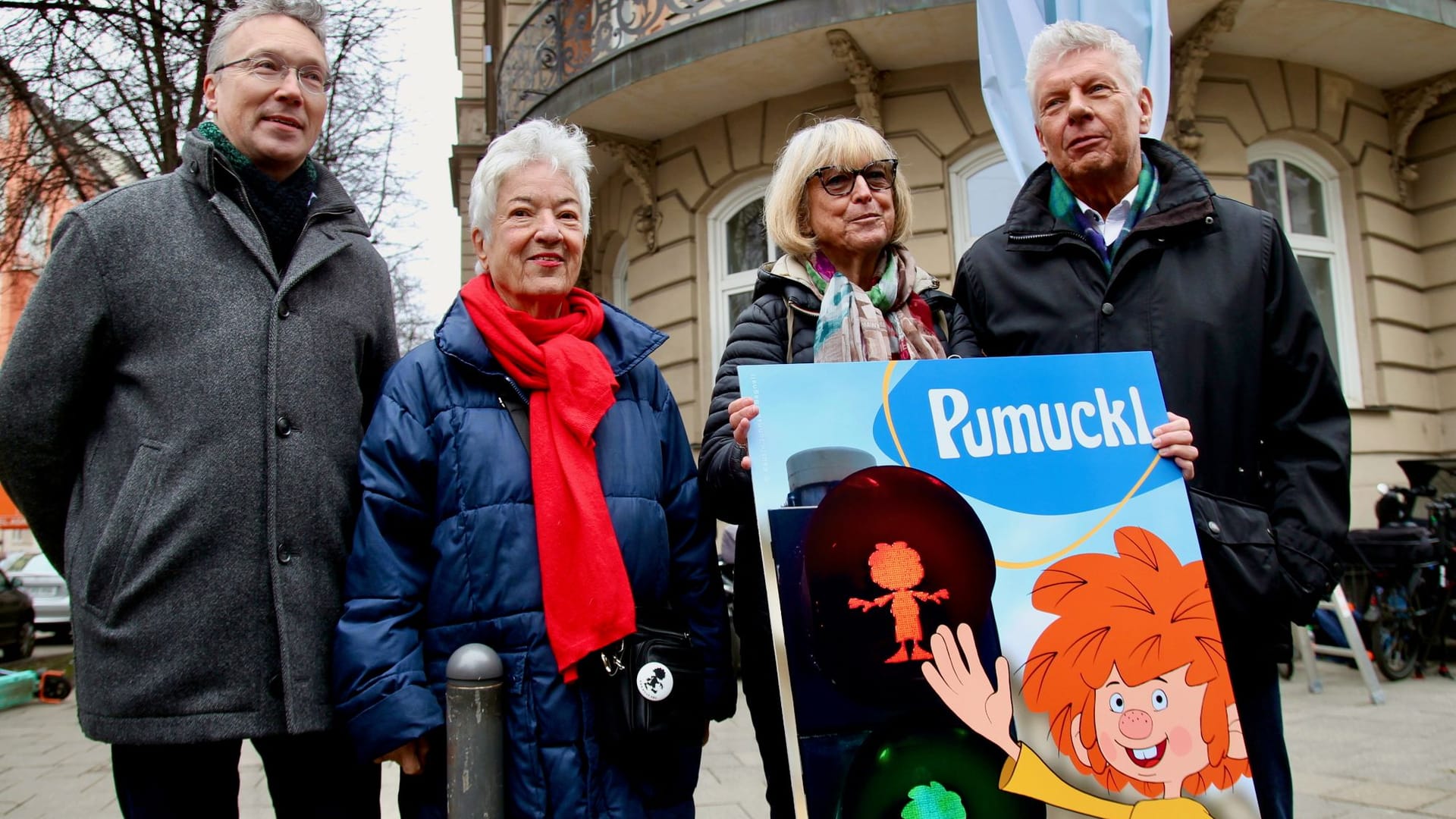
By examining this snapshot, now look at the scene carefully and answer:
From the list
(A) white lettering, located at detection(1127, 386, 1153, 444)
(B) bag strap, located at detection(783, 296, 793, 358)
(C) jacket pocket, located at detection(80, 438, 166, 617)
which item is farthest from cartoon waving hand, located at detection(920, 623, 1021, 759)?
(C) jacket pocket, located at detection(80, 438, 166, 617)

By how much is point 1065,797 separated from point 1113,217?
129 cm

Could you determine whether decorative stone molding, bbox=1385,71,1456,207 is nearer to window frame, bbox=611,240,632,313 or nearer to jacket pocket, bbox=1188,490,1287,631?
window frame, bbox=611,240,632,313

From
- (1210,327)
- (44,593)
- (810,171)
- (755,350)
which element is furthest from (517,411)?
(44,593)

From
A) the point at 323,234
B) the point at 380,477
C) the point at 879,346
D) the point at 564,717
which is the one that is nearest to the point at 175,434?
the point at 380,477

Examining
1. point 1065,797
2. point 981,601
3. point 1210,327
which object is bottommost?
point 1065,797

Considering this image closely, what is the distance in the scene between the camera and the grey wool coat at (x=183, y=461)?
187 centimetres

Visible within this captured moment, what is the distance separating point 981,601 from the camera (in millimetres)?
1723

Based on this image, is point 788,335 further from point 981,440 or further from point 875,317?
point 981,440

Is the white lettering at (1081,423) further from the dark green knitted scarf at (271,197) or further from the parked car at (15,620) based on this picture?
the parked car at (15,620)

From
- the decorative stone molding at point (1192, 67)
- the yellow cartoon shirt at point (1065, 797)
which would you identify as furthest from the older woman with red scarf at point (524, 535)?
the decorative stone molding at point (1192, 67)

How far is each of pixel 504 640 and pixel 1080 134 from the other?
1.63 metres

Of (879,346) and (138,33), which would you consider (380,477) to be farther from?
(138,33)

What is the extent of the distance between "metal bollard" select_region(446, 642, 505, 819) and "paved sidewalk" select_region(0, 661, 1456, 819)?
2.57m

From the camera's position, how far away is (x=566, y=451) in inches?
79.2
